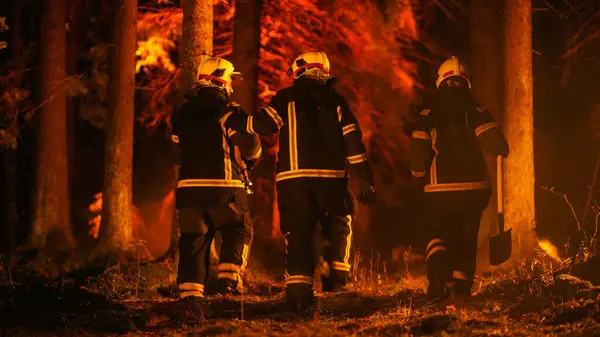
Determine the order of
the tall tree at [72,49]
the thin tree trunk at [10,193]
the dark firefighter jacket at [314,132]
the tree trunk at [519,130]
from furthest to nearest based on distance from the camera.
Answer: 1. the thin tree trunk at [10,193]
2. the tall tree at [72,49]
3. the tree trunk at [519,130]
4. the dark firefighter jacket at [314,132]

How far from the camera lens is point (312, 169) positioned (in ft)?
23.8

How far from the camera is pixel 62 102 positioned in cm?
1636

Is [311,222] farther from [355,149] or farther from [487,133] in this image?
[487,133]

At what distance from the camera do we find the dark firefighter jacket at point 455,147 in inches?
296

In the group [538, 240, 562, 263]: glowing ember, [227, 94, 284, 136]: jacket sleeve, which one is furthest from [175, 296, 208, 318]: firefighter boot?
[538, 240, 562, 263]: glowing ember

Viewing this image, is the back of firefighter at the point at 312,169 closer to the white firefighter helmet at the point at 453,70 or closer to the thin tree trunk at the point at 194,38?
the white firefighter helmet at the point at 453,70

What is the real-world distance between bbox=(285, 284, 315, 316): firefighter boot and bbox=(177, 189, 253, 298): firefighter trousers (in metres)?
0.74

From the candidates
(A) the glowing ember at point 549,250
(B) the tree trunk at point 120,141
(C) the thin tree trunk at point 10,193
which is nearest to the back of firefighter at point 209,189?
(A) the glowing ember at point 549,250

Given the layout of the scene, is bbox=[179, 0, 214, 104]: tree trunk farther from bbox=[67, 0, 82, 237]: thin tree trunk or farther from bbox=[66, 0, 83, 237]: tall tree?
bbox=[67, 0, 82, 237]: thin tree trunk

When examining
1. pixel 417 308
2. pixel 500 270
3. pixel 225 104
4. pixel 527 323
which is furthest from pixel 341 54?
pixel 527 323

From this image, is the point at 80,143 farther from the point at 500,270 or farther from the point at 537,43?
the point at 500,270

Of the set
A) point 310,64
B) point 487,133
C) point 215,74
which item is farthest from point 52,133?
point 487,133

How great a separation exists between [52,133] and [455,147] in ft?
36.1

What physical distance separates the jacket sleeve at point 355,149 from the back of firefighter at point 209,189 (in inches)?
34.9
